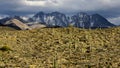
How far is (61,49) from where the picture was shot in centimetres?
3662

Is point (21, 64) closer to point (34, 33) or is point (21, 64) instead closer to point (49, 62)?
point (49, 62)

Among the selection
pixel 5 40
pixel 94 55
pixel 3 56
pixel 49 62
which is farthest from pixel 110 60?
pixel 5 40

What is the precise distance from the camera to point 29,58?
109 ft

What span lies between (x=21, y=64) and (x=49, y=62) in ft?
8.72

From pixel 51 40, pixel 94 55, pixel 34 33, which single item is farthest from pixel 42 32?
pixel 94 55

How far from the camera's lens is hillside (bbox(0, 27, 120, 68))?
3094 centimetres

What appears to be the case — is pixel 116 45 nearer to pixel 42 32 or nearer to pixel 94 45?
pixel 94 45

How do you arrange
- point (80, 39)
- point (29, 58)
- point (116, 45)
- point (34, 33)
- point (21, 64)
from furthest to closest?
point (34, 33)
point (80, 39)
point (116, 45)
point (29, 58)
point (21, 64)

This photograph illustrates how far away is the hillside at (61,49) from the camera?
102 ft

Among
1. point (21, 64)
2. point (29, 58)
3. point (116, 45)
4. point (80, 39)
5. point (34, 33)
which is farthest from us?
point (34, 33)

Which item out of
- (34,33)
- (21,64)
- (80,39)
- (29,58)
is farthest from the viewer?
(34,33)

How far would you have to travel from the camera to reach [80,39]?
4047 centimetres

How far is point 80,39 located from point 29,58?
A: 942cm

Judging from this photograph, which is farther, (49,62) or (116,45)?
(116,45)
